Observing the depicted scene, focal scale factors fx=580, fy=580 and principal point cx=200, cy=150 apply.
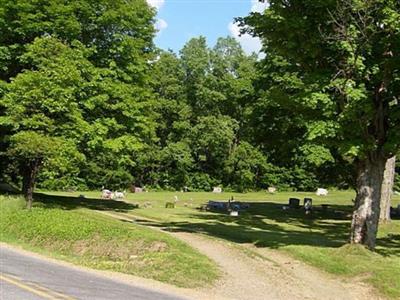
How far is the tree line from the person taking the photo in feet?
55.8

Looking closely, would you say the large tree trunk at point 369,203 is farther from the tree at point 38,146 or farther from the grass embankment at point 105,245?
→ the tree at point 38,146

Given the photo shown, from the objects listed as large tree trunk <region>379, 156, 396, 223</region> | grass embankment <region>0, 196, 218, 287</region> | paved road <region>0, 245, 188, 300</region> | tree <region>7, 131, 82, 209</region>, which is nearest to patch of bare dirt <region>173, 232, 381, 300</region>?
grass embankment <region>0, 196, 218, 287</region>

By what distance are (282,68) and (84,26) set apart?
12.3m

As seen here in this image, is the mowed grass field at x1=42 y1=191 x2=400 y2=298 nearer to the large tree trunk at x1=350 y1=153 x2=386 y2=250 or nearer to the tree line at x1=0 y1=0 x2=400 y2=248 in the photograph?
the large tree trunk at x1=350 y1=153 x2=386 y2=250

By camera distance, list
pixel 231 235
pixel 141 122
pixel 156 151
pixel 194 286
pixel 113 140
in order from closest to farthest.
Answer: pixel 194 286 < pixel 231 235 < pixel 113 140 < pixel 141 122 < pixel 156 151

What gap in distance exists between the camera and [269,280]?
1459 cm

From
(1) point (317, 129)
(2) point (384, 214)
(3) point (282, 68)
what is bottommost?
(2) point (384, 214)

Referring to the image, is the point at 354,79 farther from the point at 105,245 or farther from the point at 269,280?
the point at 105,245

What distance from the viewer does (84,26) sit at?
1262 inches

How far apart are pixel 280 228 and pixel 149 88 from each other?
1378 centimetres

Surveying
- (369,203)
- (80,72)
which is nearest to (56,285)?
(369,203)

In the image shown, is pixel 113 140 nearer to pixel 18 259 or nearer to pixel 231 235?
pixel 231 235

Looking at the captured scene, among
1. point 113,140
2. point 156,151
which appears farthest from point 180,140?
point 113,140

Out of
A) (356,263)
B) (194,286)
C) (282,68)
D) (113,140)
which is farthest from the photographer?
(282,68)
